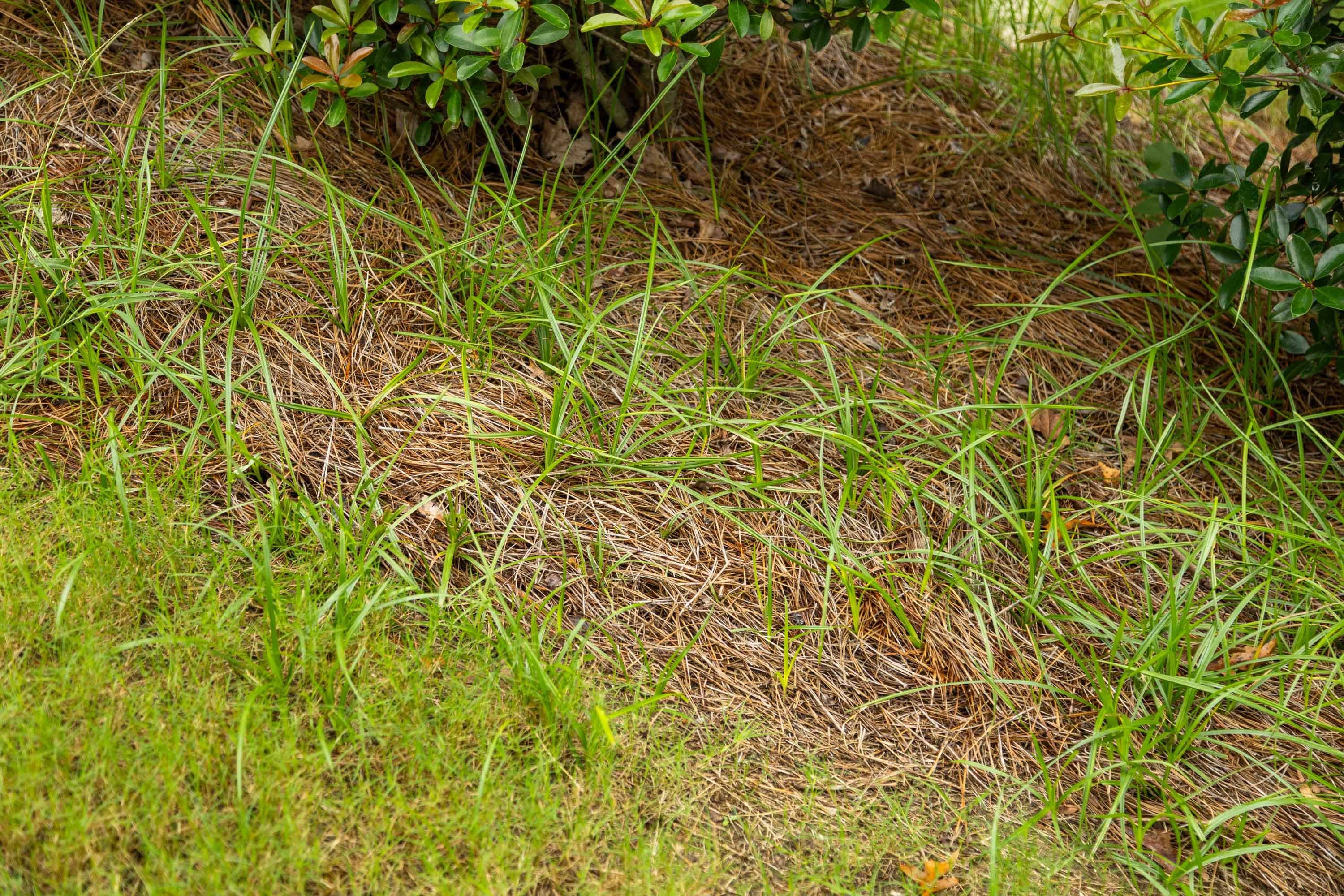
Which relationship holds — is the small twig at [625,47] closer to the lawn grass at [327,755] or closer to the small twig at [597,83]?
the small twig at [597,83]

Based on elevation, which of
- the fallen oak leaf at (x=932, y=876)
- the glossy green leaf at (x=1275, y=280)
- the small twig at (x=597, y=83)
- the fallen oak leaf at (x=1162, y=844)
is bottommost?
the fallen oak leaf at (x=1162, y=844)

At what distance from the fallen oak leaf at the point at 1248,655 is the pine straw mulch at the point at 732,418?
117 millimetres

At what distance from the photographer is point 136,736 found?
5.44 feet

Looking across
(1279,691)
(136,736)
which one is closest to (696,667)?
(136,736)

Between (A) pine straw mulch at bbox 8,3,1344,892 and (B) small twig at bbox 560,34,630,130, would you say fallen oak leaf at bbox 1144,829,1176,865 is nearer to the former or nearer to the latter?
(A) pine straw mulch at bbox 8,3,1344,892

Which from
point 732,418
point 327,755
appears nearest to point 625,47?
point 732,418

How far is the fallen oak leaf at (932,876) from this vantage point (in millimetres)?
1771

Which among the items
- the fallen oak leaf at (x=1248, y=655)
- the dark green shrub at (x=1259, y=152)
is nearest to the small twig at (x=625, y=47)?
the dark green shrub at (x=1259, y=152)

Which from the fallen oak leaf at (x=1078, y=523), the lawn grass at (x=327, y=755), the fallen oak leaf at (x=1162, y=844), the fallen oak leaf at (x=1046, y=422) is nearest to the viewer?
the lawn grass at (x=327, y=755)

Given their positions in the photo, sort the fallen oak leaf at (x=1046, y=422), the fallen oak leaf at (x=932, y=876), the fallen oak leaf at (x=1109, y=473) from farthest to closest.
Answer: the fallen oak leaf at (x=1046, y=422), the fallen oak leaf at (x=1109, y=473), the fallen oak leaf at (x=932, y=876)

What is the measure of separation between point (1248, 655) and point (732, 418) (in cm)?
123

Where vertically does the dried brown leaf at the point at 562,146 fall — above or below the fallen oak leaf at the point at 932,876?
above

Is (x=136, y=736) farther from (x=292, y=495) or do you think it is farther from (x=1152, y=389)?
(x=1152, y=389)

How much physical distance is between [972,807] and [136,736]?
58.4 inches
